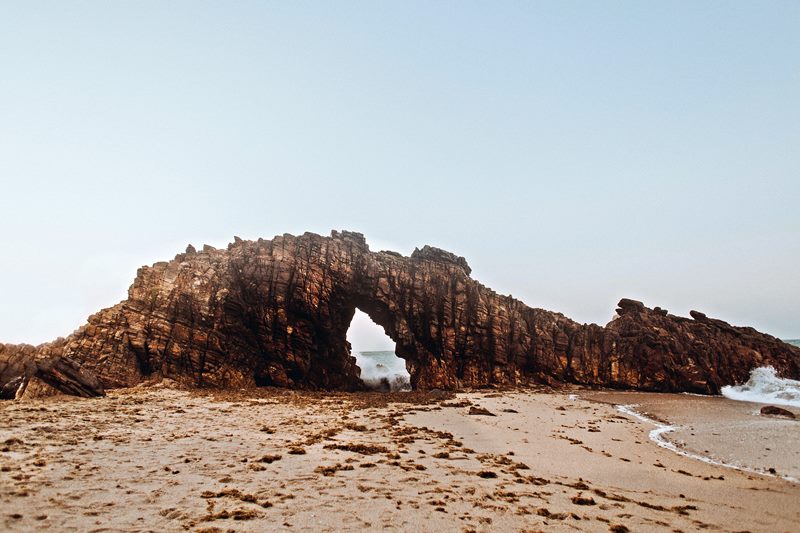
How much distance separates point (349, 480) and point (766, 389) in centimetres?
4933

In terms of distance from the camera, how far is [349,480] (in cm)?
863

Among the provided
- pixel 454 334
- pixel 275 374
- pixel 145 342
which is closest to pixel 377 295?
pixel 454 334

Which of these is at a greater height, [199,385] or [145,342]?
[145,342]

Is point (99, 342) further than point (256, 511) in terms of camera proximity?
Yes

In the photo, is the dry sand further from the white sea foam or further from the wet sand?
the white sea foam

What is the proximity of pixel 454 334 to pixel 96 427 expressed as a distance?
34.9 metres

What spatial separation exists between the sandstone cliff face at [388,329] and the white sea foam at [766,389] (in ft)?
3.34

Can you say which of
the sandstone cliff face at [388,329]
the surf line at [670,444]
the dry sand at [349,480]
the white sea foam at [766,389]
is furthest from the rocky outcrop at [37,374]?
the white sea foam at [766,389]

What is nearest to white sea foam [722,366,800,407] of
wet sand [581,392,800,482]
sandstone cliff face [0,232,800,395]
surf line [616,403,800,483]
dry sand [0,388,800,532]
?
sandstone cliff face [0,232,800,395]

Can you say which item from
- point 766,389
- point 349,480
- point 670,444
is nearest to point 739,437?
point 670,444

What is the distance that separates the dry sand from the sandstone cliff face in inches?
783

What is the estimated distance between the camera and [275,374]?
37.9 m

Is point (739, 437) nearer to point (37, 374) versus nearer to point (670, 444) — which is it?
point (670, 444)

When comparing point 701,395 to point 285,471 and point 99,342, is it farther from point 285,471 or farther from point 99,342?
point 99,342
